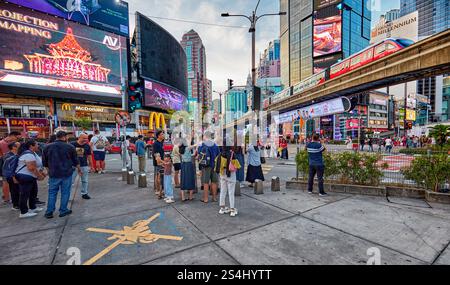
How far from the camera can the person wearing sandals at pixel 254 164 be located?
724 cm

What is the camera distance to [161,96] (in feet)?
189

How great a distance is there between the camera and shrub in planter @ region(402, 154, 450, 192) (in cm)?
555

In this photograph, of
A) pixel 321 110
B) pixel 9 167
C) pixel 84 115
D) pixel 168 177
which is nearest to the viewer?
pixel 9 167

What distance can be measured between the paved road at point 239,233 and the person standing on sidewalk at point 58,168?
1.20ft

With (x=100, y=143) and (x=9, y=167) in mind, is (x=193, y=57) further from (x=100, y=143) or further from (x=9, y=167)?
(x=9, y=167)

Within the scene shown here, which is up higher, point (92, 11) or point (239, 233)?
point (92, 11)

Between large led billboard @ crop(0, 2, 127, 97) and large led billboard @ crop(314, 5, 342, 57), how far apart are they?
A: 61.2 meters

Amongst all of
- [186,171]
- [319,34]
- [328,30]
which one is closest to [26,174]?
[186,171]

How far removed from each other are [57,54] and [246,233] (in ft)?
159

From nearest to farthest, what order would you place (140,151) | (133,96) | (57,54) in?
(133,96) < (140,151) < (57,54)

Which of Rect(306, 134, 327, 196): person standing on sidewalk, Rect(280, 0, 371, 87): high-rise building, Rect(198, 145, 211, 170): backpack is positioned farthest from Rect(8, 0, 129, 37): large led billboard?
Rect(280, 0, 371, 87): high-rise building
